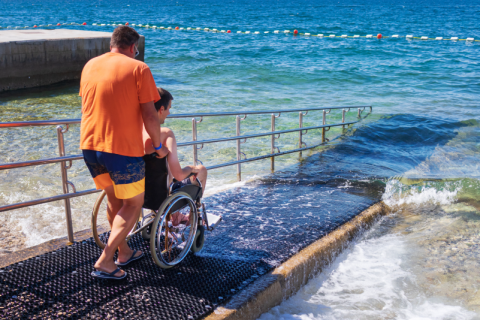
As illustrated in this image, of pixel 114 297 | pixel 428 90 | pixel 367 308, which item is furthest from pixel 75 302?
pixel 428 90

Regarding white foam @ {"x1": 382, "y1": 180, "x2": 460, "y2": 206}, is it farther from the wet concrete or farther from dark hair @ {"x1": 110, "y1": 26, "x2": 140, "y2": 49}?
dark hair @ {"x1": 110, "y1": 26, "x2": 140, "y2": 49}

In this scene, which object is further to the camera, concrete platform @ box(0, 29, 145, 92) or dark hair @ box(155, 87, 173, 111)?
concrete platform @ box(0, 29, 145, 92)

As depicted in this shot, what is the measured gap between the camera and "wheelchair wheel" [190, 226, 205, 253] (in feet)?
10.4

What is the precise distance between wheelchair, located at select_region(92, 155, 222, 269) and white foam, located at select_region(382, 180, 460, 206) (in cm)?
295

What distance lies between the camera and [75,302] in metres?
2.55

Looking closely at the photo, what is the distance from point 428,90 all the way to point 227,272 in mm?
14942

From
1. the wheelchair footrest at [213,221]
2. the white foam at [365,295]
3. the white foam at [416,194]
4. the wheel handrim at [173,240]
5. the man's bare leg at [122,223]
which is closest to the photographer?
the man's bare leg at [122,223]

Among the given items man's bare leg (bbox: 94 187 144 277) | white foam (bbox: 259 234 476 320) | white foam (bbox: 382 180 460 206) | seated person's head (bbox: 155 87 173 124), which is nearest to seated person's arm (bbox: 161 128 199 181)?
seated person's head (bbox: 155 87 173 124)

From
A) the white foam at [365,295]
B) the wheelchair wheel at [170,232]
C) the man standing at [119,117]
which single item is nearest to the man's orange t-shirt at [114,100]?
the man standing at [119,117]

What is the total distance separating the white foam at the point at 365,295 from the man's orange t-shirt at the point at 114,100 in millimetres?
1590

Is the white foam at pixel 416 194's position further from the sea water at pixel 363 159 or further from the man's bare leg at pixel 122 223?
the man's bare leg at pixel 122 223

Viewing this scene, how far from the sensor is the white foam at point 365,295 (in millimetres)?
3156

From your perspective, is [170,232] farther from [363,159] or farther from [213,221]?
[363,159]

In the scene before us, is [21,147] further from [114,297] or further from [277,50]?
[277,50]
